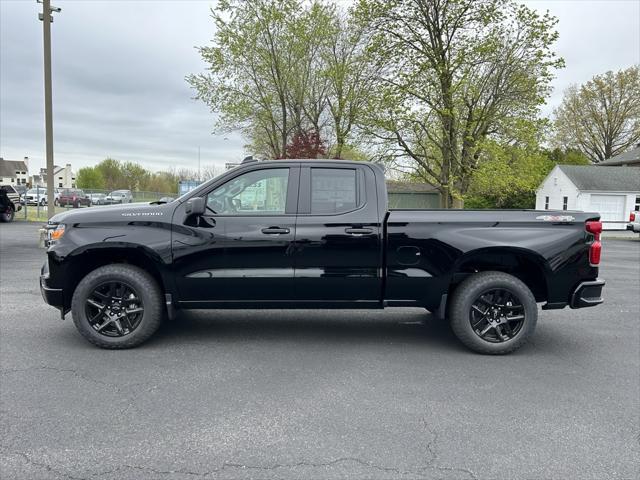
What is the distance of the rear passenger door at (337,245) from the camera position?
466 cm

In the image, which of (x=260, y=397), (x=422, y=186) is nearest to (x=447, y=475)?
(x=260, y=397)

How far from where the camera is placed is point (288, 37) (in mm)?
25188

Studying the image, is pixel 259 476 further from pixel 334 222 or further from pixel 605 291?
pixel 605 291

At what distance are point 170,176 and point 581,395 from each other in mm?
78418

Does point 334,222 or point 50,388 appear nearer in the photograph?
point 50,388

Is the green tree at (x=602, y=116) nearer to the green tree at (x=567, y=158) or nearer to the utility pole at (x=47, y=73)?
the green tree at (x=567, y=158)

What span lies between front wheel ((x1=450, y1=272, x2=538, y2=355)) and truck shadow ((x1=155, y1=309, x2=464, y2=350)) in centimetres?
37

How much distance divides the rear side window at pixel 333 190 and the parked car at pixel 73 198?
137ft

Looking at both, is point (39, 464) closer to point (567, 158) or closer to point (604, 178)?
point (604, 178)

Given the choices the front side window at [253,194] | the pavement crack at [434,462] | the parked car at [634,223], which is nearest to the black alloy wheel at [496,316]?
the pavement crack at [434,462]

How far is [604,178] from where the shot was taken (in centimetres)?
3488

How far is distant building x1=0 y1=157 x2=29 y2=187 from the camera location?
359 ft

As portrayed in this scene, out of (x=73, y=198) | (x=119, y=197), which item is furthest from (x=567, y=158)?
(x=73, y=198)

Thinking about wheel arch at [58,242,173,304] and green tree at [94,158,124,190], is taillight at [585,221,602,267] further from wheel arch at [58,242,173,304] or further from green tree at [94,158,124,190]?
green tree at [94,158,124,190]
